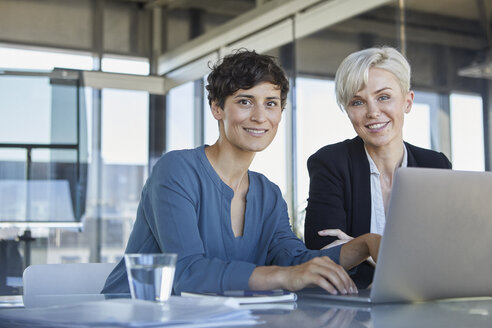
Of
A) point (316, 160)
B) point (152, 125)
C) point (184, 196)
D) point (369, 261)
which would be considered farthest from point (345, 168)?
point (152, 125)

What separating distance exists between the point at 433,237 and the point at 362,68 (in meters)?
0.97

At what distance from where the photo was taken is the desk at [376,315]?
0.89 metres

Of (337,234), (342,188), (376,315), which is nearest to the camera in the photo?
(376,315)

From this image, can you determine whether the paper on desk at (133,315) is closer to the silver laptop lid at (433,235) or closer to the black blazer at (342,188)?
the silver laptop lid at (433,235)

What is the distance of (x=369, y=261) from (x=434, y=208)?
59cm

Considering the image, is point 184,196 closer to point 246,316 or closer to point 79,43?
point 246,316

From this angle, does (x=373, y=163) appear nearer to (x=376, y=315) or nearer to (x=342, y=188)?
(x=342, y=188)

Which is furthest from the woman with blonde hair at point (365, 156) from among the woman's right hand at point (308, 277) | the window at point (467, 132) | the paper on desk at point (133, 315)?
the window at point (467, 132)

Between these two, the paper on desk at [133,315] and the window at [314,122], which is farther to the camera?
the window at [314,122]

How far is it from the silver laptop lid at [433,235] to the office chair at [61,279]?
87 centimetres

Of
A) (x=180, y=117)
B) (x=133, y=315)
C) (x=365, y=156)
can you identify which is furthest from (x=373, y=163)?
(x=180, y=117)

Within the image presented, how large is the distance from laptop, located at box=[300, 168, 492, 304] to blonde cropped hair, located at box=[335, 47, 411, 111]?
897mm

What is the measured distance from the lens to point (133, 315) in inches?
30.4

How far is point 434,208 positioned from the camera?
1125mm
